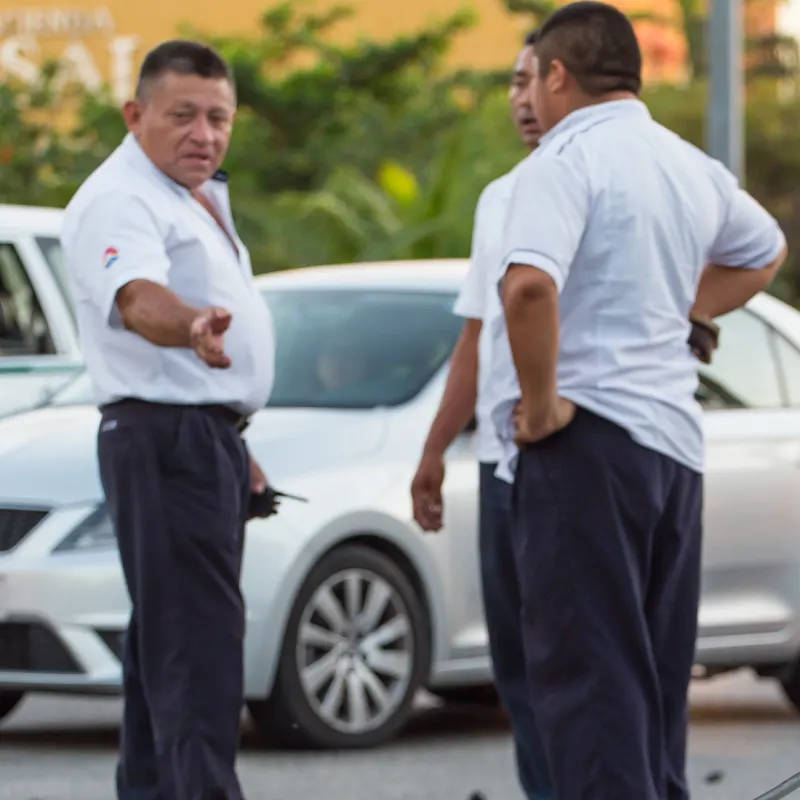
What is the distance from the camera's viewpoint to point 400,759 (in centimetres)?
823

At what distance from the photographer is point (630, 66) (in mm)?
5270

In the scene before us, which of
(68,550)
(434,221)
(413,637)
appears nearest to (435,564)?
(413,637)

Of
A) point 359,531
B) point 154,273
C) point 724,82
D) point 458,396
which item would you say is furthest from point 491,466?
point 724,82

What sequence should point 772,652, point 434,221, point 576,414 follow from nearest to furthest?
point 576,414 < point 772,652 < point 434,221

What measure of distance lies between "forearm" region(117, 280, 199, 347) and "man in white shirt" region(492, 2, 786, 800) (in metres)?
0.70

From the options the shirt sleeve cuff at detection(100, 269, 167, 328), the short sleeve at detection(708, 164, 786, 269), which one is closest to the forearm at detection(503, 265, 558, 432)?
the short sleeve at detection(708, 164, 786, 269)

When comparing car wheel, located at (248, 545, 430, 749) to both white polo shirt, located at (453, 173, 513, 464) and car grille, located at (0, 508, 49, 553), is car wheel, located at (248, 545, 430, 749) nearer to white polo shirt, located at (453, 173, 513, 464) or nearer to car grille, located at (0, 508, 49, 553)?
car grille, located at (0, 508, 49, 553)

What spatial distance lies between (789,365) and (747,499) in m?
0.60

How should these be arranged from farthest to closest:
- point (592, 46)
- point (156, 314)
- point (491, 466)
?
point (491, 466), point (156, 314), point (592, 46)

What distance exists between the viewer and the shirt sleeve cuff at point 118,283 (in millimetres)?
5527

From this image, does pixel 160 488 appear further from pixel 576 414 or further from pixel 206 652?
pixel 576 414

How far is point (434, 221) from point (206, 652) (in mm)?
17106

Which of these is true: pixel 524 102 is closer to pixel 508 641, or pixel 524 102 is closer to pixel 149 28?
pixel 508 641

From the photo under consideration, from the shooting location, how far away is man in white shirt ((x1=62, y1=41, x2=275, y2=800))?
5.74 metres
